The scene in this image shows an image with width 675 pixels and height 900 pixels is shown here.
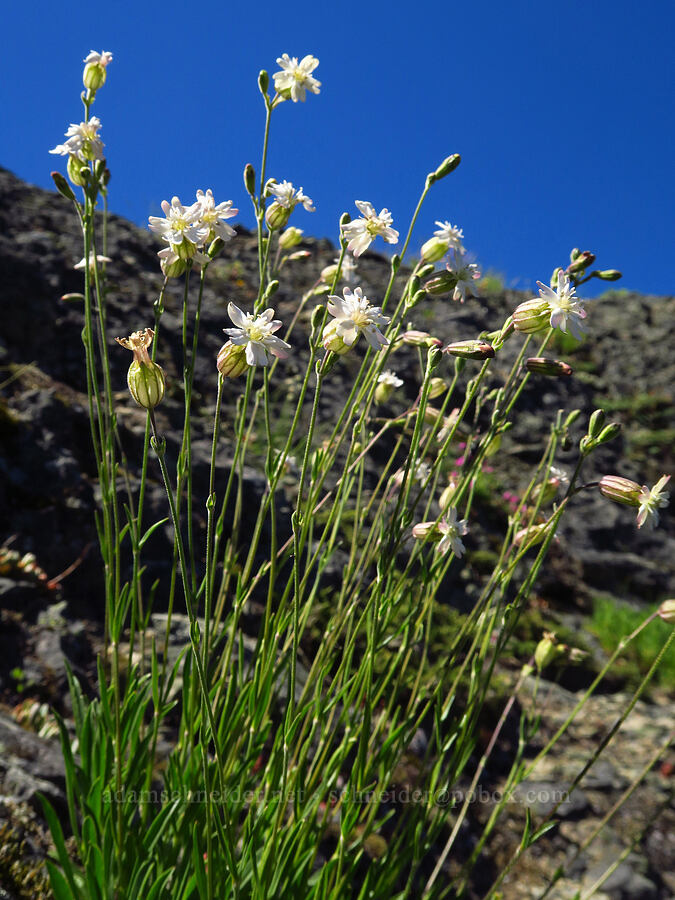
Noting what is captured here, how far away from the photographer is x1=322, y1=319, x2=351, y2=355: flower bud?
917mm

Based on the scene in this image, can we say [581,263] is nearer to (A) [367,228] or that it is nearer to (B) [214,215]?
(A) [367,228]

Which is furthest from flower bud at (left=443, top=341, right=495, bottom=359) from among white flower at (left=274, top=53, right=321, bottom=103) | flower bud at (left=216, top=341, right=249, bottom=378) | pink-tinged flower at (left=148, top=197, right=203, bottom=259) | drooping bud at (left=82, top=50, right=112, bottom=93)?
drooping bud at (left=82, top=50, right=112, bottom=93)

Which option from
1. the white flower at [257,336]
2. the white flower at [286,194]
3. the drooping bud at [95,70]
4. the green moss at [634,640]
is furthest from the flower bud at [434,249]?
the green moss at [634,640]

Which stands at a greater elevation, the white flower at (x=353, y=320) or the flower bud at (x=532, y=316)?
the flower bud at (x=532, y=316)

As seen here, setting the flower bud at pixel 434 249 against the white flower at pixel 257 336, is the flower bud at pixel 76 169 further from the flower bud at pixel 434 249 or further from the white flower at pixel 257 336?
the flower bud at pixel 434 249

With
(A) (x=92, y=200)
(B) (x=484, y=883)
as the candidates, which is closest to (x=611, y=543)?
(B) (x=484, y=883)

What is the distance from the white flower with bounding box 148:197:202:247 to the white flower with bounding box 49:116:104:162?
34cm

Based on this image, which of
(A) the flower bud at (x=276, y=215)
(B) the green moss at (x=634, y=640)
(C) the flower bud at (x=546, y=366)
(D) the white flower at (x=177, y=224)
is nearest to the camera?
(D) the white flower at (x=177, y=224)

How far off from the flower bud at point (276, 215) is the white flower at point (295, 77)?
0.25 metres

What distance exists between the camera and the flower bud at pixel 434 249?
46.7 inches

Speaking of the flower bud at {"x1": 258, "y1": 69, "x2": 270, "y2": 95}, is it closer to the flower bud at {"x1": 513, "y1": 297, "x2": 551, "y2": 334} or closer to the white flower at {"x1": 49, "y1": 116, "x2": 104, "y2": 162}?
the white flower at {"x1": 49, "y1": 116, "x2": 104, "y2": 162}

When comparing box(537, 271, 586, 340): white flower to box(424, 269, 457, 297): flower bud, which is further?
box(424, 269, 457, 297): flower bud

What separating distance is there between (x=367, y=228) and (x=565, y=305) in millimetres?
407

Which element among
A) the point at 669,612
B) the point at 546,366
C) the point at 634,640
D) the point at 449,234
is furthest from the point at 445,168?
the point at 634,640
